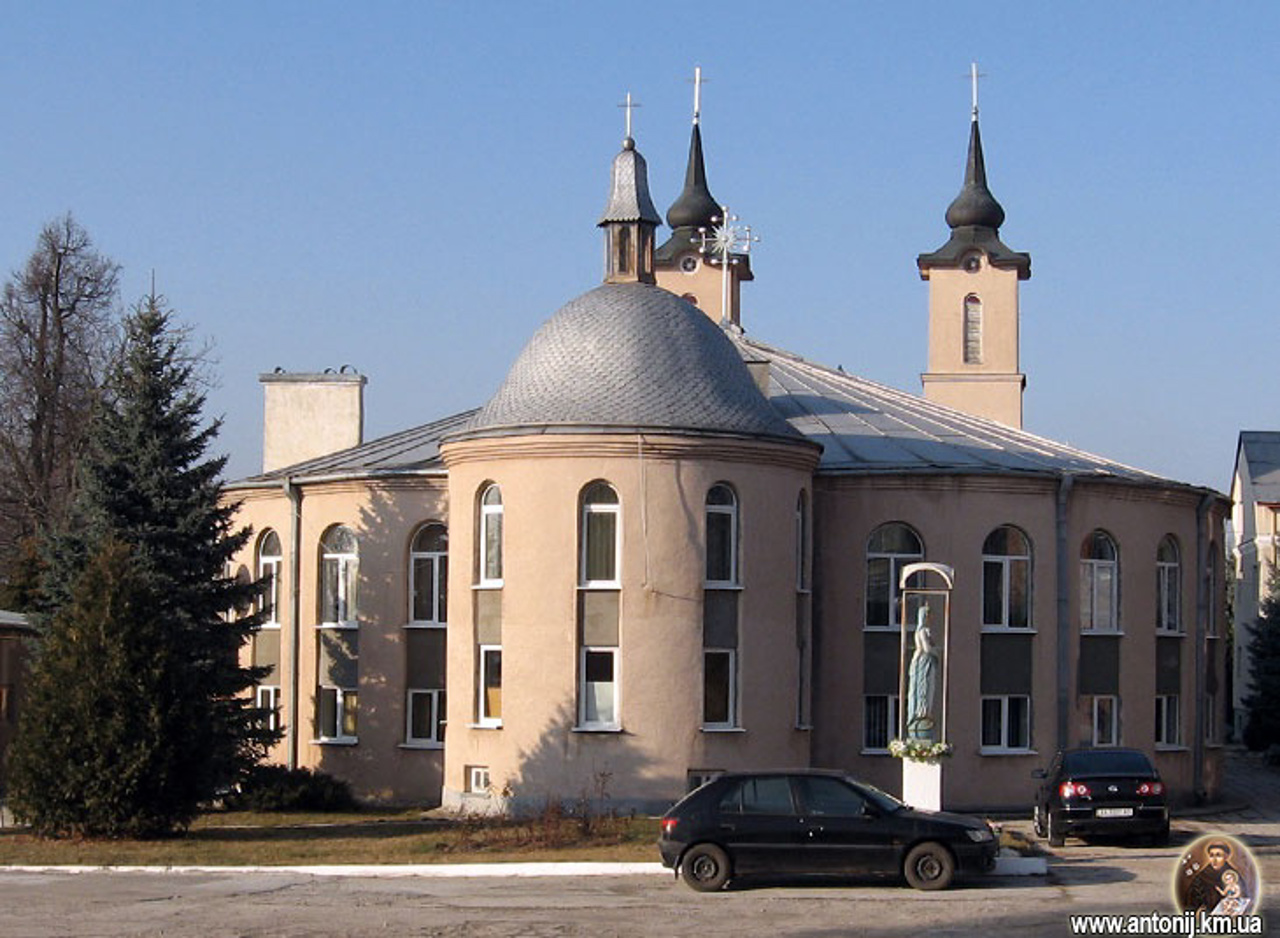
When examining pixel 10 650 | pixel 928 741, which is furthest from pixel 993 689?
pixel 10 650

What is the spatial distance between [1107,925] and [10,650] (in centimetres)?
2808

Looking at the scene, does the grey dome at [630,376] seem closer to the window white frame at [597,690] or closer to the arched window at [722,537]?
the arched window at [722,537]

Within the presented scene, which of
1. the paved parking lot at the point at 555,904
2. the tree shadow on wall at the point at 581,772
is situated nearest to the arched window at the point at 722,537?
the tree shadow on wall at the point at 581,772

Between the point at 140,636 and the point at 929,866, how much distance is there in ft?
39.4

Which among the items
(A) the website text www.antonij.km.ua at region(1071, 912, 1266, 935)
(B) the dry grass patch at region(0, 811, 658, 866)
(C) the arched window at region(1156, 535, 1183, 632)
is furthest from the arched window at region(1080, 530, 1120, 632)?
(A) the website text www.antonij.km.ua at region(1071, 912, 1266, 935)

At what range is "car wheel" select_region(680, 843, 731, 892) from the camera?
71.4 feet

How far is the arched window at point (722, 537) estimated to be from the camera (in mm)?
30719

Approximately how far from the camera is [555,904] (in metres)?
20.4

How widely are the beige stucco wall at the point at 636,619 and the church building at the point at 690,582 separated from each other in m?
0.04

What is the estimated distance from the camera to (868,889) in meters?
21.9

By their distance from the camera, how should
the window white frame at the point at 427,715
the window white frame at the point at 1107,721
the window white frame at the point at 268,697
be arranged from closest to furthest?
the window white frame at the point at 1107,721, the window white frame at the point at 427,715, the window white frame at the point at 268,697

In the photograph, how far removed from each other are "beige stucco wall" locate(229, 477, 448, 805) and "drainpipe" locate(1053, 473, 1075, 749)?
11241 mm

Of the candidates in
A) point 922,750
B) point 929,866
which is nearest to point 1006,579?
point 922,750

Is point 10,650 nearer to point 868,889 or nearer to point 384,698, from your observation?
point 384,698
